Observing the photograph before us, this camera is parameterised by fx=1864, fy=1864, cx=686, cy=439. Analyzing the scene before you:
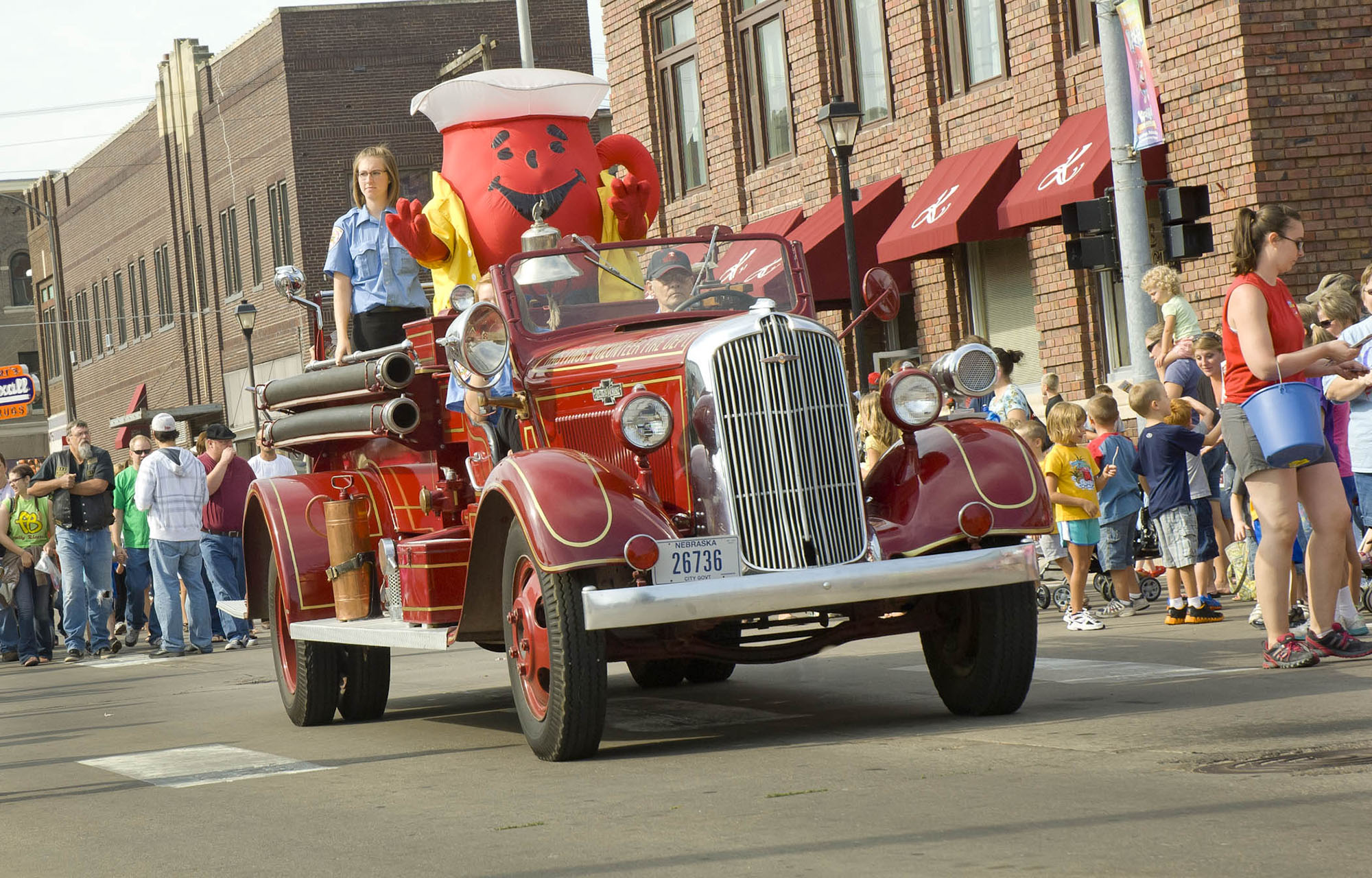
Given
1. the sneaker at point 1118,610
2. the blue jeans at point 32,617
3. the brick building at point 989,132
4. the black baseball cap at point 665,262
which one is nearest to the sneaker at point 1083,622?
the sneaker at point 1118,610

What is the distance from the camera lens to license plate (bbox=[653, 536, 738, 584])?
23.4 feet

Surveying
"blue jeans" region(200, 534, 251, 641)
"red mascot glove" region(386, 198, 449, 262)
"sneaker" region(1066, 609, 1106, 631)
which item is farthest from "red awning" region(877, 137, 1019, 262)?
"red mascot glove" region(386, 198, 449, 262)

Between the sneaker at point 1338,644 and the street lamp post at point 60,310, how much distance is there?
35229 millimetres

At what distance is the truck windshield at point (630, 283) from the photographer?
8750 millimetres

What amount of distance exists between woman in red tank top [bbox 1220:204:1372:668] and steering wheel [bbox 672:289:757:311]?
87.7 inches

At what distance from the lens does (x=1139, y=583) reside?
13.4m

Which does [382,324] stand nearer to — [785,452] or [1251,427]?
[785,452]

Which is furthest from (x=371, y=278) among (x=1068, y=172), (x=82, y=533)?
(x=1068, y=172)

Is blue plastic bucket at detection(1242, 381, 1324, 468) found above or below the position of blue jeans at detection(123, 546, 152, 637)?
above

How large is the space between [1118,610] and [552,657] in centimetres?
A: 651

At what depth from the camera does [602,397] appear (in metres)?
7.96

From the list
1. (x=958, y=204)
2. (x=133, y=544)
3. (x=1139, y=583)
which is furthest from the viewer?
(x=958, y=204)

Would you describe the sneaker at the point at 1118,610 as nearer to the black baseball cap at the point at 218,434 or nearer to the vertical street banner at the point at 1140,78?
the vertical street banner at the point at 1140,78

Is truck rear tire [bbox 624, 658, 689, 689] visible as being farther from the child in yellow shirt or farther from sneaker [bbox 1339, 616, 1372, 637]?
sneaker [bbox 1339, 616, 1372, 637]
